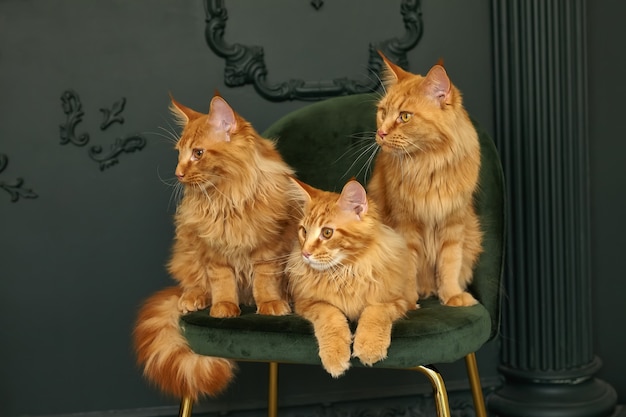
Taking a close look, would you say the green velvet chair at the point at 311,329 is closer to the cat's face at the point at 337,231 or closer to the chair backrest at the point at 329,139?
the chair backrest at the point at 329,139

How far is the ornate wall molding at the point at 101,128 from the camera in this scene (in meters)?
1.99

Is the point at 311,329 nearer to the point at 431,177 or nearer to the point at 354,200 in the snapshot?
the point at 354,200

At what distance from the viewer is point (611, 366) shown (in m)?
2.26

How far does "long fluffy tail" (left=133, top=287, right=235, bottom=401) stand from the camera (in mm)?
1426

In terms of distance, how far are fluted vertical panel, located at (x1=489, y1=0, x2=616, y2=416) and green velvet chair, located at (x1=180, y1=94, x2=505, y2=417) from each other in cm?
38

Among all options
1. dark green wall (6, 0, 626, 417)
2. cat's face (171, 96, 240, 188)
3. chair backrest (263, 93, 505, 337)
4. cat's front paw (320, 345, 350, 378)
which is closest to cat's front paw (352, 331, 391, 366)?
cat's front paw (320, 345, 350, 378)

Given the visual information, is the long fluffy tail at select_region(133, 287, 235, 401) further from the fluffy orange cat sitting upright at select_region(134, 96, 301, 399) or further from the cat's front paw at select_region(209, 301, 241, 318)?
the cat's front paw at select_region(209, 301, 241, 318)

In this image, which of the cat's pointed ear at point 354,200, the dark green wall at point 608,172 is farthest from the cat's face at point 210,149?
the dark green wall at point 608,172

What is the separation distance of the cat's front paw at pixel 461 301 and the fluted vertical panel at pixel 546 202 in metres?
0.65

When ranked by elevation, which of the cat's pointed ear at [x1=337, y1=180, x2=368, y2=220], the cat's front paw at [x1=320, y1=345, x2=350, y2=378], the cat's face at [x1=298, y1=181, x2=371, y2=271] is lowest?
the cat's front paw at [x1=320, y1=345, x2=350, y2=378]

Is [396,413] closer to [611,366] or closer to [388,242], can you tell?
[611,366]

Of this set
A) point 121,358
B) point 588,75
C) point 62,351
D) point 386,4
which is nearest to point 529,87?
point 588,75

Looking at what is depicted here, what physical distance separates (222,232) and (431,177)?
46 cm

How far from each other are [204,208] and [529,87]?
3.63 feet
